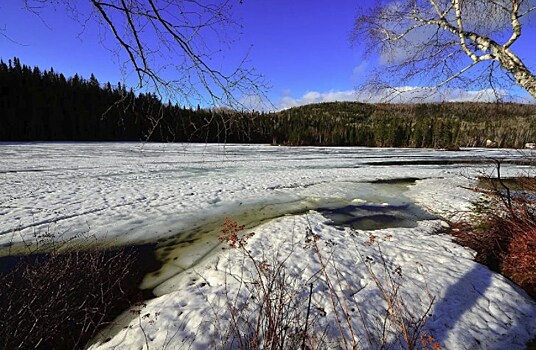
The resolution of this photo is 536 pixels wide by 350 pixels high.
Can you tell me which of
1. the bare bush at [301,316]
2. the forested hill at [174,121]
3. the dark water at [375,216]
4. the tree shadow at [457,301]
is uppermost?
the forested hill at [174,121]

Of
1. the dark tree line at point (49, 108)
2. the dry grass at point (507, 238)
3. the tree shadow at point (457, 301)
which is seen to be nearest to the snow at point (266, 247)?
the tree shadow at point (457, 301)

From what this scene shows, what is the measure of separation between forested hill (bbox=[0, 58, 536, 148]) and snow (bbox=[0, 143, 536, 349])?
1.21 feet

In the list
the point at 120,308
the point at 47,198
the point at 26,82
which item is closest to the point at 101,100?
the point at 26,82

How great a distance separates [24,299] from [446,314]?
18.2 feet

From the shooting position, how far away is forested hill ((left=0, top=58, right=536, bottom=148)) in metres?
2.61

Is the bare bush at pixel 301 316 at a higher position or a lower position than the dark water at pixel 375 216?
higher

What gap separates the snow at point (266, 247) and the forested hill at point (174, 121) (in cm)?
37

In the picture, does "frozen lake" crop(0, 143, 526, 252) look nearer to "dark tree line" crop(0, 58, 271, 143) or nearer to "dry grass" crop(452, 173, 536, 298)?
"dry grass" crop(452, 173, 536, 298)

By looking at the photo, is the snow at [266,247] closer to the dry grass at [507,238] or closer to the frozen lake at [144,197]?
the frozen lake at [144,197]

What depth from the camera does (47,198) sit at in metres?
9.30

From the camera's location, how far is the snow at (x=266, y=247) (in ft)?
12.0

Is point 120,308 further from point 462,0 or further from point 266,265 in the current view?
point 462,0

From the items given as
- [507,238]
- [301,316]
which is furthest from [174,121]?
[507,238]

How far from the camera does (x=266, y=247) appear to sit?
6051 mm
